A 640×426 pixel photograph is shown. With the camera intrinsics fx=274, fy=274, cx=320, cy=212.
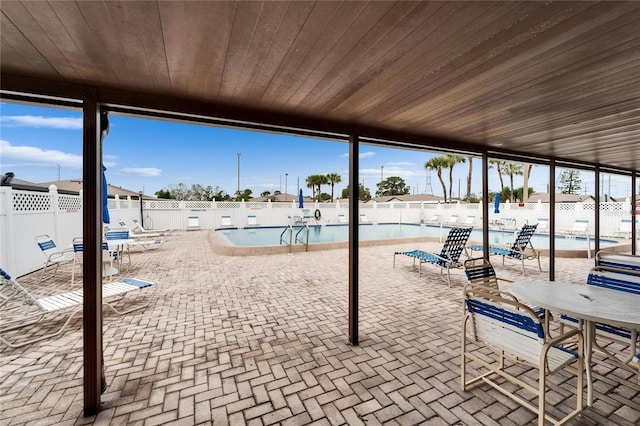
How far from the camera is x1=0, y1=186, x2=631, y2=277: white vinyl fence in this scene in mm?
5262

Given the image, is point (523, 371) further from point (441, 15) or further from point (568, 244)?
point (568, 244)

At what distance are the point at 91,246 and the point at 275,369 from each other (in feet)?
5.77

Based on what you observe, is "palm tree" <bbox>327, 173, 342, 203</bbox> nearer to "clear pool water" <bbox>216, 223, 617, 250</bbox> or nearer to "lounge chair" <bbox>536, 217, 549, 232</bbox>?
"clear pool water" <bbox>216, 223, 617, 250</bbox>

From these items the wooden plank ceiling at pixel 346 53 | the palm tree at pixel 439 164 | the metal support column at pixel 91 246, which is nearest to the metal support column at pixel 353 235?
the wooden plank ceiling at pixel 346 53

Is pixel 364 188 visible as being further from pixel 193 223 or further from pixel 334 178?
pixel 193 223

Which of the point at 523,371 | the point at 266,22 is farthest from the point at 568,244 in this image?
the point at 266,22

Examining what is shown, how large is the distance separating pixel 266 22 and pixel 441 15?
Answer: 2.70ft

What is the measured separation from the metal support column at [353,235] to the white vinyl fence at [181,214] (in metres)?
6.33

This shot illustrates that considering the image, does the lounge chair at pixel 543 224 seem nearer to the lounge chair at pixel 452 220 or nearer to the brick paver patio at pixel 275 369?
the lounge chair at pixel 452 220

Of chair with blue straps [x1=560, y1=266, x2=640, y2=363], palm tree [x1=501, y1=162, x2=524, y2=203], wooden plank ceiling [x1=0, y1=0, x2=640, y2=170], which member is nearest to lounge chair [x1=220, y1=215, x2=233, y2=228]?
wooden plank ceiling [x1=0, y1=0, x2=640, y2=170]

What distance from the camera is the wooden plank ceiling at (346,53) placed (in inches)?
48.9

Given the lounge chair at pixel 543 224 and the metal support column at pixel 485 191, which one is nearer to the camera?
the metal support column at pixel 485 191

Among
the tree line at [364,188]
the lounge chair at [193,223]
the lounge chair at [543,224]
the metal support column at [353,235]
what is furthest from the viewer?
the tree line at [364,188]

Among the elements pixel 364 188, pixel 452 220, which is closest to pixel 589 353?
pixel 452 220
